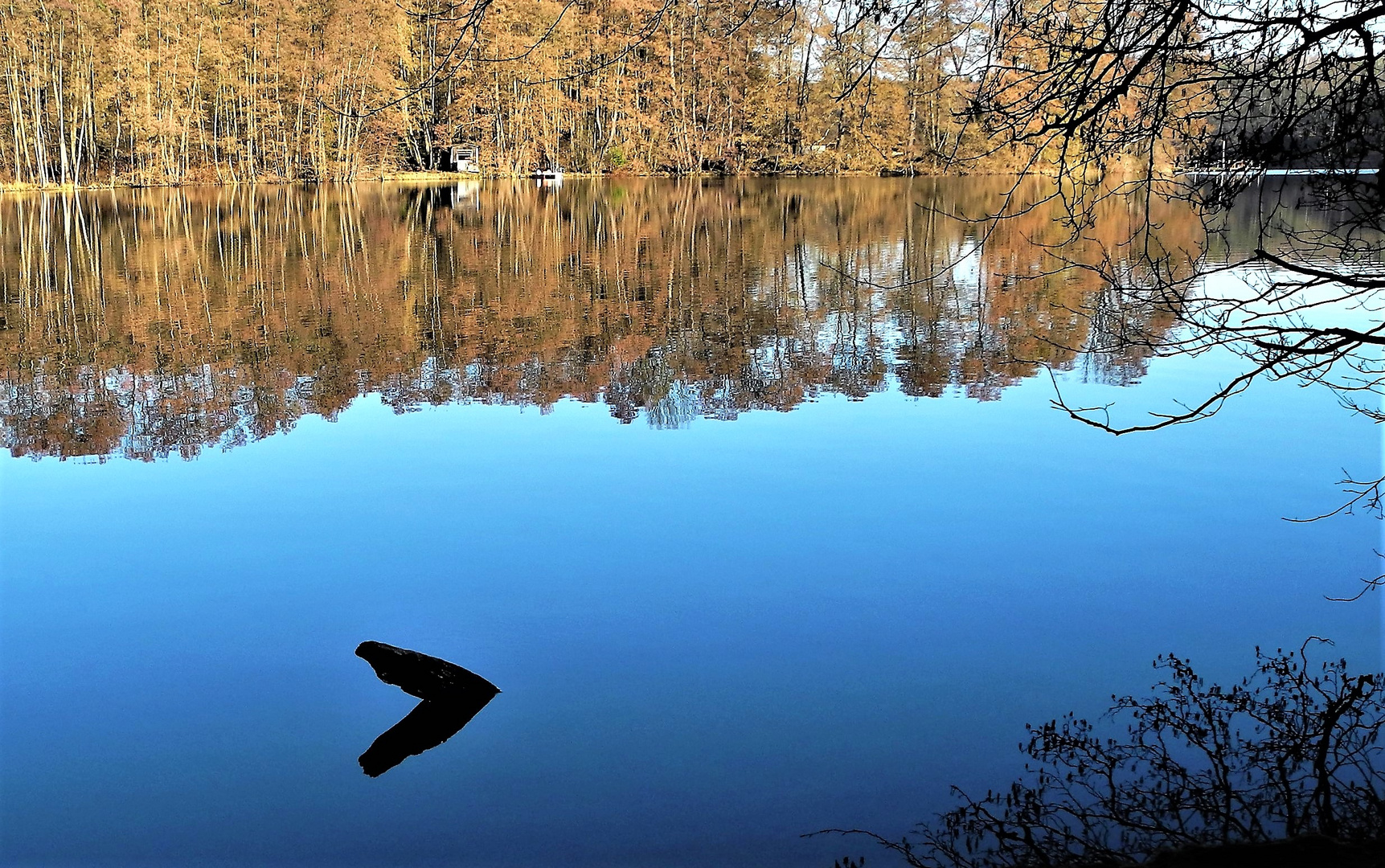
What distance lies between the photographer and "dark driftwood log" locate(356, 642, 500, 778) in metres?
4.35

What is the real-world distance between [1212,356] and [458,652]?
8.84 meters

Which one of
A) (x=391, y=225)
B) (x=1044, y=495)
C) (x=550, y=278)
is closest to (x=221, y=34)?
(x=391, y=225)

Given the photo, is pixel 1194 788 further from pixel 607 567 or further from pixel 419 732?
pixel 607 567

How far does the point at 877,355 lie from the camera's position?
11289 mm

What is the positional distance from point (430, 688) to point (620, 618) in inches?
40.5

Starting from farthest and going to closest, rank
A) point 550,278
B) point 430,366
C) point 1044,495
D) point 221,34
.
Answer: point 221,34 < point 550,278 < point 430,366 < point 1044,495

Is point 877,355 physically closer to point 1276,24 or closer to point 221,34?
point 1276,24

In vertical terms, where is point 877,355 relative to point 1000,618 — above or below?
above

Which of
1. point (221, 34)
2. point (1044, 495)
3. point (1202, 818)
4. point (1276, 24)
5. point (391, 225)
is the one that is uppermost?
point (221, 34)

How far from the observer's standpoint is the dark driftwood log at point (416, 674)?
4473 mm

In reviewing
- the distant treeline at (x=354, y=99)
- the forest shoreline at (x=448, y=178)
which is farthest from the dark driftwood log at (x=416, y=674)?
the forest shoreline at (x=448, y=178)

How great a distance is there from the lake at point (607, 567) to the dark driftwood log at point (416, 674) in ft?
0.38

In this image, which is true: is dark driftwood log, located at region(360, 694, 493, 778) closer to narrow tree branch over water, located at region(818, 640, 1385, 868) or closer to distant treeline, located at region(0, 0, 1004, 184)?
narrow tree branch over water, located at region(818, 640, 1385, 868)

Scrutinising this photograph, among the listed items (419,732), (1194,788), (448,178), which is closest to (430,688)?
(419,732)
